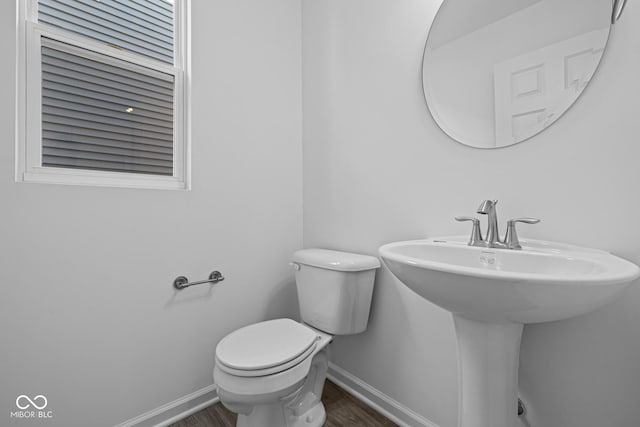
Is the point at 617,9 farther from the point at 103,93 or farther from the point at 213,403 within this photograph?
the point at 213,403

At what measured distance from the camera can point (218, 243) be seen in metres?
1.49

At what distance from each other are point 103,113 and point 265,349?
3.98 ft

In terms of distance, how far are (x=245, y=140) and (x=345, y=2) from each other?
0.92 m

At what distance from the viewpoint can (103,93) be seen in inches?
49.5

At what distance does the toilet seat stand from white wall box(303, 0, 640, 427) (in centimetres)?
43

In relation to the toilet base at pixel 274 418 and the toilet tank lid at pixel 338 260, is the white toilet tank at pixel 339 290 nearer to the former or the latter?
the toilet tank lid at pixel 338 260

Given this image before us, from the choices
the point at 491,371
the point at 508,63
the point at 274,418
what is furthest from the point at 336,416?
the point at 508,63

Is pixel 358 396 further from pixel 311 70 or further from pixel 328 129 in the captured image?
pixel 311 70

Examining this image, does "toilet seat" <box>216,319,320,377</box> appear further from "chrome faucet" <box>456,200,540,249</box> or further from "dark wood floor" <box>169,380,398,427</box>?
"chrome faucet" <box>456,200,540,249</box>

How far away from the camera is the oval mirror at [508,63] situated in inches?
34.1

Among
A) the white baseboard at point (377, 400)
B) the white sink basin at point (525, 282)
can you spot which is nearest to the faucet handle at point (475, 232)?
the white sink basin at point (525, 282)

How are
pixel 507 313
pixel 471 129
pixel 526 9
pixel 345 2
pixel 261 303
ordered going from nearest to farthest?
pixel 507 313 → pixel 526 9 → pixel 471 129 → pixel 345 2 → pixel 261 303

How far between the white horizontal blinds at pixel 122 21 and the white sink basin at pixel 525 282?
1.47 m

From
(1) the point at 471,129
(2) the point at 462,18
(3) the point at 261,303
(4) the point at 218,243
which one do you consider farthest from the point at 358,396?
(2) the point at 462,18
